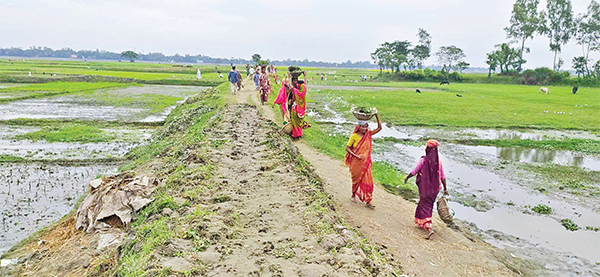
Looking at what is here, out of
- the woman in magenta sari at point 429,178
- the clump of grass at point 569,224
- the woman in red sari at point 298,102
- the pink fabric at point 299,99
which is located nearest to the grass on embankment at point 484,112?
the woman in red sari at point 298,102

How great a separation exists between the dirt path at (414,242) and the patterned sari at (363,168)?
298 mm

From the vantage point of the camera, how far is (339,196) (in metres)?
8.09

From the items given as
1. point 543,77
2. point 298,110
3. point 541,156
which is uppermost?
point 543,77

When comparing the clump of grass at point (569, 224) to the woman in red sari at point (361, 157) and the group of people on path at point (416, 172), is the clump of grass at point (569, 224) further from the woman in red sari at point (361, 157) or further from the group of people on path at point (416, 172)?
the woman in red sari at point (361, 157)

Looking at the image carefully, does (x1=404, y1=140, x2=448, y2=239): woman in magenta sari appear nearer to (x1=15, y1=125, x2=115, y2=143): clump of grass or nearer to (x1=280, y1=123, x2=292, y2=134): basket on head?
(x1=280, y1=123, x2=292, y2=134): basket on head

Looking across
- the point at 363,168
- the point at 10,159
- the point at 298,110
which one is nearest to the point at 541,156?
the point at 298,110

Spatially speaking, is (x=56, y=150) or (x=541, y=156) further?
(x=541, y=156)

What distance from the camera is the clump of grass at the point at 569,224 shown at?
7988 mm

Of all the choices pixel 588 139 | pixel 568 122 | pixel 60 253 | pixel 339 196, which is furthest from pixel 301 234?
pixel 568 122

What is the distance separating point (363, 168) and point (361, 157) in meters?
0.25

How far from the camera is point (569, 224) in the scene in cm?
814

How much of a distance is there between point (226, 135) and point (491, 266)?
25.5ft

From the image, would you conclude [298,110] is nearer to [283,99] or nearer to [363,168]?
[283,99]

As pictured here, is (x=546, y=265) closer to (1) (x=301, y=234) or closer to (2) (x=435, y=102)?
(1) (x=301, y=234)
